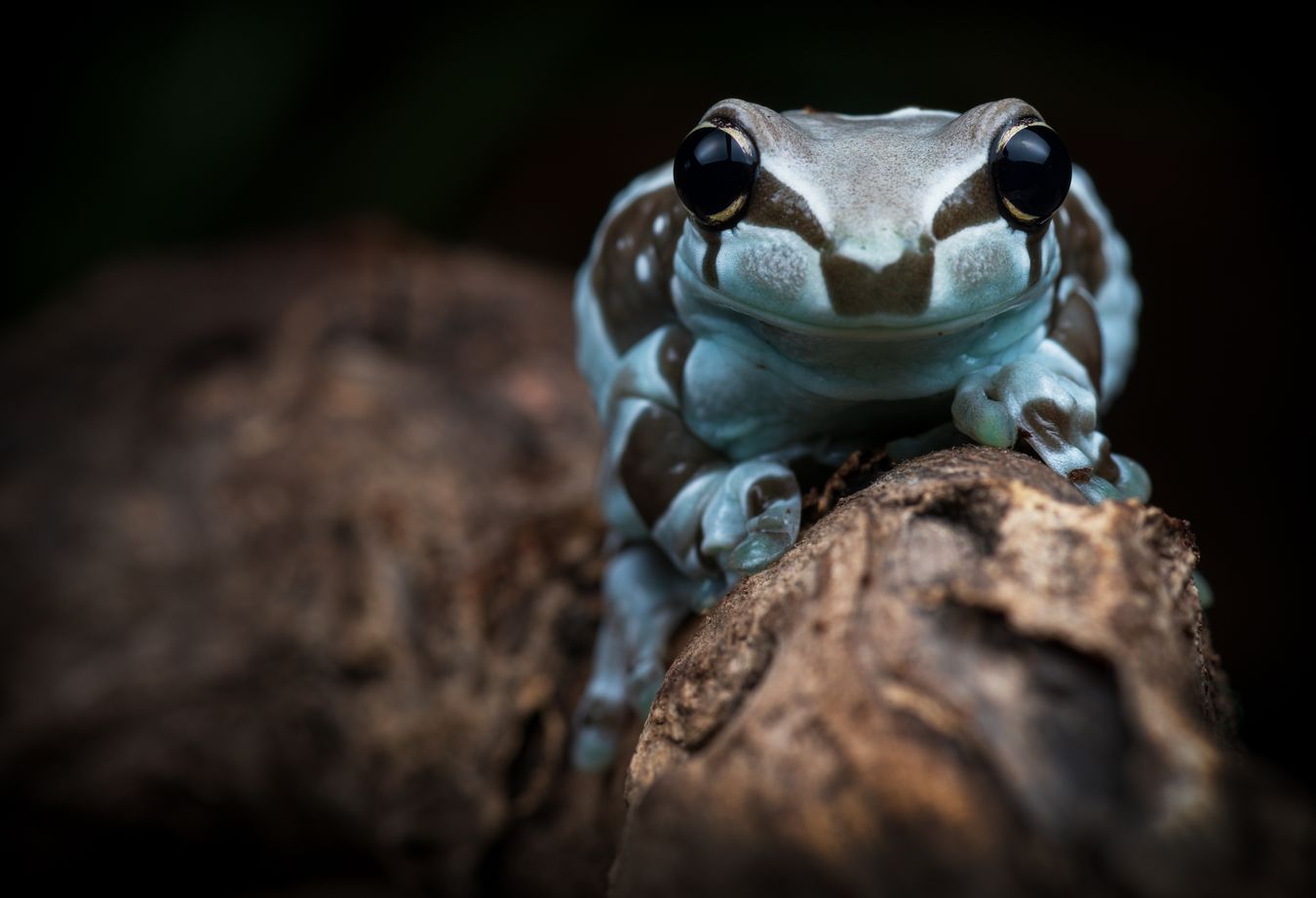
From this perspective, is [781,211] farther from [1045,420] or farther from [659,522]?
[659,522]

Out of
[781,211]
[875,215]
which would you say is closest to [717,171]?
[781,211]

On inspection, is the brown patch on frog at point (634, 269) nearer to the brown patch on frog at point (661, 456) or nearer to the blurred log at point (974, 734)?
the brown patch on frog at point (661, 456)

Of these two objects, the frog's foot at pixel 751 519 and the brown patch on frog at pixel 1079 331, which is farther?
the brown patch on frog at pixel 1079 331

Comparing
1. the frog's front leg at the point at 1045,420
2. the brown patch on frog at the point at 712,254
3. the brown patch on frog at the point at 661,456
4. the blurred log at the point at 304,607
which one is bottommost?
the blurred log at the point at 304,607

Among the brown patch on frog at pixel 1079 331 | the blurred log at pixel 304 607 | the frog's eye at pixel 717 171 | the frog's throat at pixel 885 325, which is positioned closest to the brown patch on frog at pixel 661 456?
the frog's throat at pixel 885 325

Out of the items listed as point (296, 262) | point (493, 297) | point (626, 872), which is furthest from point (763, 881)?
point (296, 262)

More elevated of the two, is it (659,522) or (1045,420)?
(1045,420)
